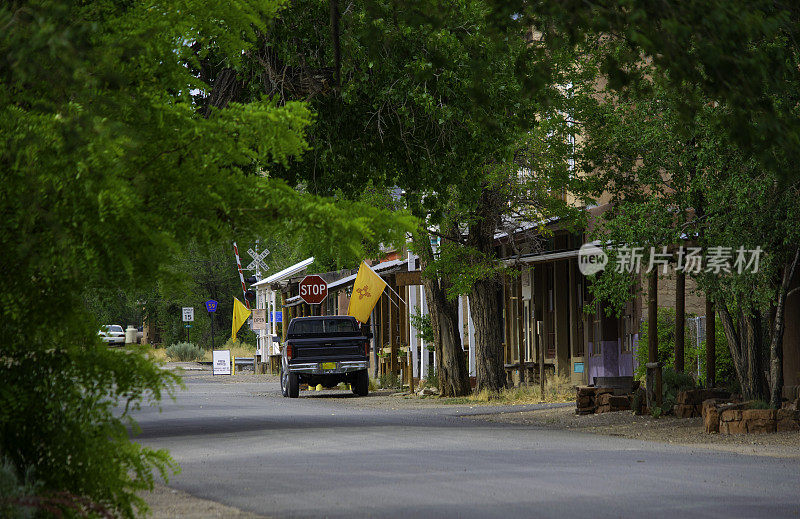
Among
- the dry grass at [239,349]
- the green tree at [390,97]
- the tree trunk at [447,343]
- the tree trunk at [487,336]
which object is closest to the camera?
the green tree at [390,97]

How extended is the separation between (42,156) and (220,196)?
102 centimetres

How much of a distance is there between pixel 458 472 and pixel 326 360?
742 inches

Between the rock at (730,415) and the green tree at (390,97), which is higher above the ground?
the green tree at (390,97)

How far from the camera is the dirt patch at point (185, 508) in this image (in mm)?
9227

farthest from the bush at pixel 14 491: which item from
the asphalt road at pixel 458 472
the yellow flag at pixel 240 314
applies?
the yellow flag at pixel 240 314

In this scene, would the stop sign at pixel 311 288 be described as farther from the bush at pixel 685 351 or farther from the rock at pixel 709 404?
the rock at pixel 709 404

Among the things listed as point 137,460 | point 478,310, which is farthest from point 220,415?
point 137,460

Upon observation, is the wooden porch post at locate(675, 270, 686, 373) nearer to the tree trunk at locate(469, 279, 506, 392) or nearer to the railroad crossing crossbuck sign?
the tree trunk at locate(469, 279, 506, 392)

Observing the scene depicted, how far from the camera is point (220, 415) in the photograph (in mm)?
22812

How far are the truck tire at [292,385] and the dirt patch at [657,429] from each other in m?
9.72

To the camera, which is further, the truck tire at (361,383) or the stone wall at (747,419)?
the truck tire at (361,383)

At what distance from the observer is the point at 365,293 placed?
110 ft

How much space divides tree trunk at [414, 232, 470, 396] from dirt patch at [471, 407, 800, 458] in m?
4.83

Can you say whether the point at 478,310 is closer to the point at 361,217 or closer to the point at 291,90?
the point at 291,90
